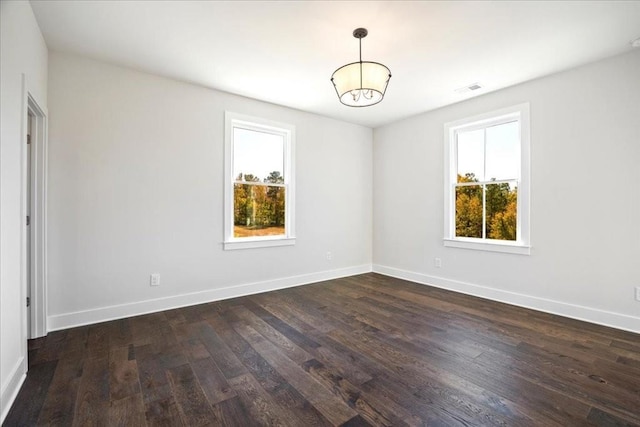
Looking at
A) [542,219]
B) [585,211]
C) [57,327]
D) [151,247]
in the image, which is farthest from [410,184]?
[57,327]

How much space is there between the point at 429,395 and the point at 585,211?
279 cm

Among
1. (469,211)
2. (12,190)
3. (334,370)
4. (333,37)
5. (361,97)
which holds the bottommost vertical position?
(334,370)

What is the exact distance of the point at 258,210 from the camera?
14.2 feet

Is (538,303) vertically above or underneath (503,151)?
underneath

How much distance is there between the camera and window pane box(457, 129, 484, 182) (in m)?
4.17

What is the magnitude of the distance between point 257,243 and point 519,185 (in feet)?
11.6

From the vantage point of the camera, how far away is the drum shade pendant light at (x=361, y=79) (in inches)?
95.0

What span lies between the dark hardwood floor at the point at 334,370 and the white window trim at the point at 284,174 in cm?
103

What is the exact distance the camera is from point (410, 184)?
16.3ft

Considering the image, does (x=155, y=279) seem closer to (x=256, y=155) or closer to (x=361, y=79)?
(x=256, y=155)

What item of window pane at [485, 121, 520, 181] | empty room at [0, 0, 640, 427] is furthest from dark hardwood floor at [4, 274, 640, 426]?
window pane at [485, 121, 520, 181]

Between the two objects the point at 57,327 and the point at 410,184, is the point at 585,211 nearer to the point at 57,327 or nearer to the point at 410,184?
the point at 410,184

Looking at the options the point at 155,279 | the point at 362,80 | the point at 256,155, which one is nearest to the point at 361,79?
the point at 362,80

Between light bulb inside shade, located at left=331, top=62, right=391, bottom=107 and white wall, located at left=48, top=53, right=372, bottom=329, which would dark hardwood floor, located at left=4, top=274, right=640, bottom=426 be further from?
light bulb inside shade, located at left=331, top=62, right=391, bottom=107
